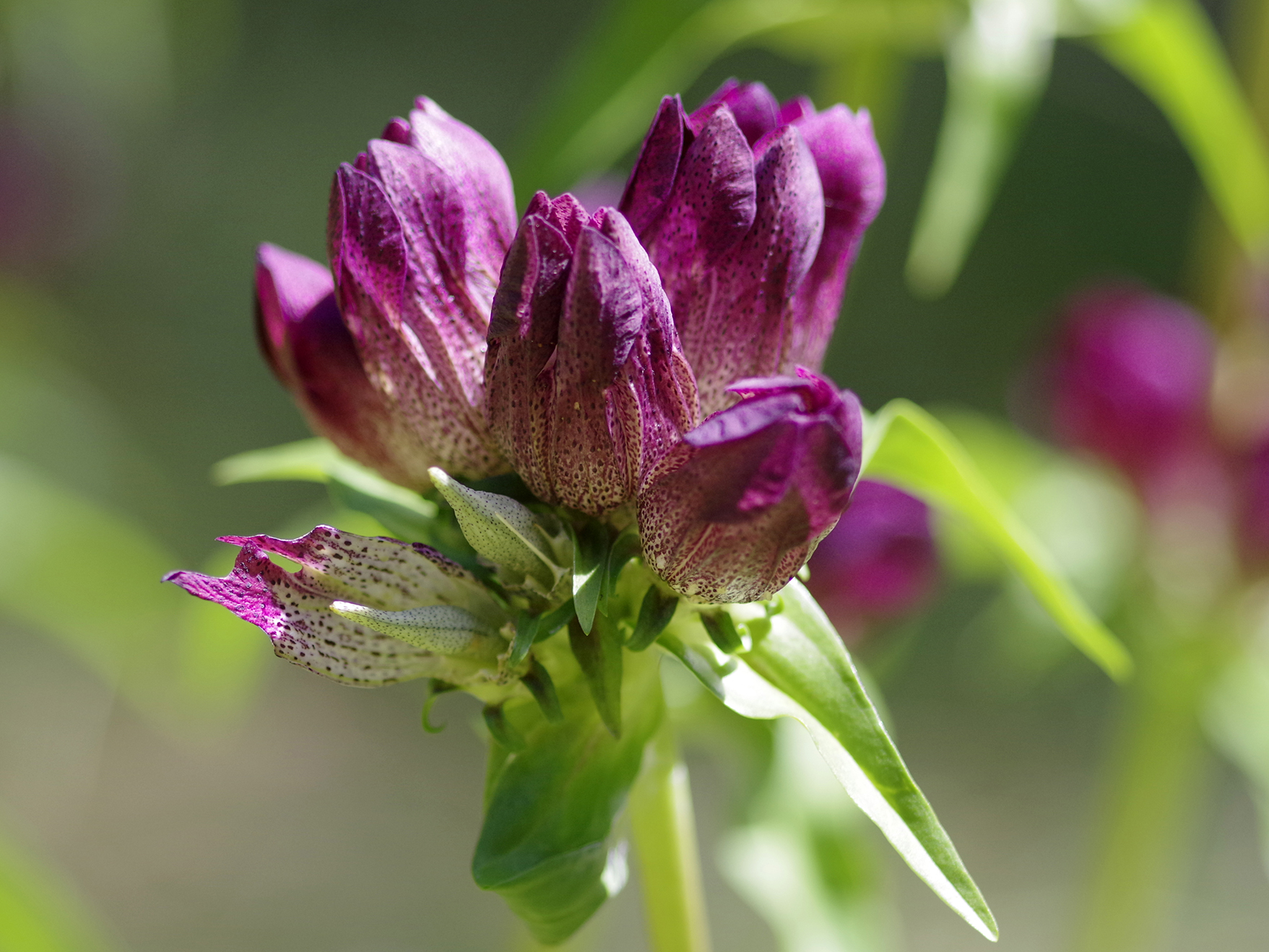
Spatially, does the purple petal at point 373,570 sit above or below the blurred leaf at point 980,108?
below

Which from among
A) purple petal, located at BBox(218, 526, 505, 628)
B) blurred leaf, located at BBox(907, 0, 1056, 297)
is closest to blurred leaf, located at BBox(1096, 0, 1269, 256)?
blurred leaf, located at BBox(907, 0, 1056, 297)

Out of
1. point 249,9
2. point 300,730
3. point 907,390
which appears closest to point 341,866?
point 300,730

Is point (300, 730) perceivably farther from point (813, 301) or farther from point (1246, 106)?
point (813, 301)

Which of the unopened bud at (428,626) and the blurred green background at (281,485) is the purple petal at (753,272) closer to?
the unopened bud at (428,626)

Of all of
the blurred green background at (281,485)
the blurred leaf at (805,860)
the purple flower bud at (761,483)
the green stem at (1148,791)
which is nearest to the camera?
the purple flower bud at (761,483)

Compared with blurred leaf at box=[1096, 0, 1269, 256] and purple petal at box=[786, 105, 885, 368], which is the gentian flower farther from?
blurred leaf at box=[1096, 0, 1269, 256]

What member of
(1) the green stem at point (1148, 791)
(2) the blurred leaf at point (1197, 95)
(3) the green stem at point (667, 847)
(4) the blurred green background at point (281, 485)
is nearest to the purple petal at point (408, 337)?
(3) the green stem at point (667, 847)

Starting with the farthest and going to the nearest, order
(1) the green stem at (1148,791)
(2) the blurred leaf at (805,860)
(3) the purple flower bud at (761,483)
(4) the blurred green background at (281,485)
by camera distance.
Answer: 1. (4) the blurred green background at (281,485)
2. (1) the green stem at (1148,791)
3. (2) the blurred leaf at (805,860)
4. (3) the purple flower bud at (761,483)
